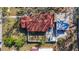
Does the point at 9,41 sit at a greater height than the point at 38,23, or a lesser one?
lesser

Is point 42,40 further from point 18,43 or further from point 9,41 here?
point 9,41

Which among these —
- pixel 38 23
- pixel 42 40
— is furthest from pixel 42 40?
pixel 38 23

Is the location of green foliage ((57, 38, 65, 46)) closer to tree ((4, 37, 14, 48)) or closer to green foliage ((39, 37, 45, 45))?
green foliage ((39, 37, 45, 45))

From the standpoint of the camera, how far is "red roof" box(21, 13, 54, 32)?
115 inches

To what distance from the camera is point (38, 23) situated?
2924 mm

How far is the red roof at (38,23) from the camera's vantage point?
2.91 m

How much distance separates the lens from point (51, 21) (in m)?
2.91

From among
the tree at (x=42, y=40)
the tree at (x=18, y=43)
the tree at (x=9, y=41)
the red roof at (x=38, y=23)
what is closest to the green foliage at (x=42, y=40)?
the tree at (x=42, y=40)

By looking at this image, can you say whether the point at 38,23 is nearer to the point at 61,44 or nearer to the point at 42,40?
the point at 42,40

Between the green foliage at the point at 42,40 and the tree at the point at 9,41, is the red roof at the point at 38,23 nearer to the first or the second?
the green foliage at the point at 42,40

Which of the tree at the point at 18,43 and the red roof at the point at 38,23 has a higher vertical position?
the red roof at the point at 38,23

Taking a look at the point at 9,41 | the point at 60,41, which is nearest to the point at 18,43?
the point at 9,41

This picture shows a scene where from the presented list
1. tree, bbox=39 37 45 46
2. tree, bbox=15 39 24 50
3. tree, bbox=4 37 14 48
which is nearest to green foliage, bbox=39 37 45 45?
tree, bbox=39 37 45 46
